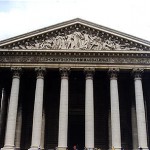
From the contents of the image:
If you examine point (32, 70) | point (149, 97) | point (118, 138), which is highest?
point (32, 70)

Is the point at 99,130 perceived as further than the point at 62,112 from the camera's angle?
Yes

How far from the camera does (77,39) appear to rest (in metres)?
27.8

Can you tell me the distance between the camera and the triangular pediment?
27484mm

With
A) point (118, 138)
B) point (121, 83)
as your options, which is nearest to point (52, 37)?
point (121, 83)

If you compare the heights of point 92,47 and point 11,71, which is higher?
point 92,47

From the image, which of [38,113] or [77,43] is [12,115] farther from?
[77,43]

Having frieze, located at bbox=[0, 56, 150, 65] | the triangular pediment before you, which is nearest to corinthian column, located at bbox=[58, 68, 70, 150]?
frieze, located at bbox=[0, 56, 150, 65]

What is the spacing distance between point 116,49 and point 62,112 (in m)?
7.89

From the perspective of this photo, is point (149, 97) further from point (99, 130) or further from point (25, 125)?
point (25, 125)

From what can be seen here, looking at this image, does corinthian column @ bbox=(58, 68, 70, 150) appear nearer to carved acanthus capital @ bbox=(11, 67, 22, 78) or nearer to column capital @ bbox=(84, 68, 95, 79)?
column capital @ bbox=(84, 68, 95, 79)

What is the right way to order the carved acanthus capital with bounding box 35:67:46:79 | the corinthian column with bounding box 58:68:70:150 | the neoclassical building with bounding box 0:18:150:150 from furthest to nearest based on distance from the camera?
the carved acanthus capital with bounding box 35:67:46:79
the neoclassical building with bounding box 0:18:150:150
the corinthian column with bounding box 58:68:70:150

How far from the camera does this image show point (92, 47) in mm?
27484

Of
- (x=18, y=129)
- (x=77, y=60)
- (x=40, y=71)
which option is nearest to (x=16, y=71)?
(x=40, y=71)

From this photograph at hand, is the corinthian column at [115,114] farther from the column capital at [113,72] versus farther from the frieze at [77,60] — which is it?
the frieze at [77,60]
